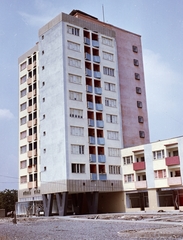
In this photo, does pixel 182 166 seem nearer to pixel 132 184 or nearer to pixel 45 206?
pixel 132 184

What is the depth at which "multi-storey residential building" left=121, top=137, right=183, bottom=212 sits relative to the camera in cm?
5497

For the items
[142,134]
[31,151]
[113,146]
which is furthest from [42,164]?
Answer: [142,134]

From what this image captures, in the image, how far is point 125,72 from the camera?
70.1 metres

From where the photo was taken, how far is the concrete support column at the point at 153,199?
5679cm

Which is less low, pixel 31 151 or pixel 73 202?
pixel 31 151

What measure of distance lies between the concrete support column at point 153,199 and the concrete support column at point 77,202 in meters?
11.8

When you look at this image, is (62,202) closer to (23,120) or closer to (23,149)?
(23,149)

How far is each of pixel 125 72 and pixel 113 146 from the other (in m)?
15.3

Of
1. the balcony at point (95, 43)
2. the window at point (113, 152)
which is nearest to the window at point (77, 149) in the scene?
the window at point (113, 152)

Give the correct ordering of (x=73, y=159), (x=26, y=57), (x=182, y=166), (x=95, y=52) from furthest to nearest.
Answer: (x=26, y=57), (x=95, y=52), (x=73, y=159), (x=182, y=166)

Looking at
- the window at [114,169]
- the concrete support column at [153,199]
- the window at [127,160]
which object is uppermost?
the window at [127,160]

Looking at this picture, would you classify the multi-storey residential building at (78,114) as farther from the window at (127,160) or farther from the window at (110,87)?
the window at (127,160)

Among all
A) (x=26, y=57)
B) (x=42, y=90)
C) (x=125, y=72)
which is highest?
(x=26, y=57)

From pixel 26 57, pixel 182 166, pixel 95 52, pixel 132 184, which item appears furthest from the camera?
pixel 26 57
